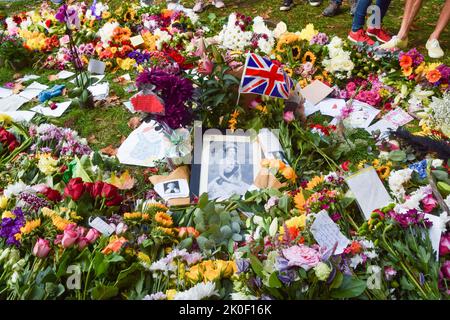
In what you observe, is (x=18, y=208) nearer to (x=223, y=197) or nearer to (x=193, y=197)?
(x=193, y=197)

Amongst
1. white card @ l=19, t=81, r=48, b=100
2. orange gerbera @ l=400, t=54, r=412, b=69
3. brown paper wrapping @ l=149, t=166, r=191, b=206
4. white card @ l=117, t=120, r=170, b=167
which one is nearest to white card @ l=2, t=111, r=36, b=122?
white card @ l=19, t=81, r=48, b=100

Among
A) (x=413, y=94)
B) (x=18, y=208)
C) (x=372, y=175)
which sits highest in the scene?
(x=18, y=208)

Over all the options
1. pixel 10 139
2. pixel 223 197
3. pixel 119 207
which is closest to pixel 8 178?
pixel 10 139

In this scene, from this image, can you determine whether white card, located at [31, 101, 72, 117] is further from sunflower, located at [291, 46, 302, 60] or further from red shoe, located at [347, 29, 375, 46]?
red shoe, located at [347, 29, 375, 46]

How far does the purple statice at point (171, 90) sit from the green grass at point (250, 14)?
0.92 metres

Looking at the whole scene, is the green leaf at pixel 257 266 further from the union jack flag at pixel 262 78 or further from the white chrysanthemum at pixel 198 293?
the union jack flag at pixel 262 78

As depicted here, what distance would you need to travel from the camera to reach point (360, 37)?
4.18 m

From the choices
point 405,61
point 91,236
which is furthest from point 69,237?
point 405,61

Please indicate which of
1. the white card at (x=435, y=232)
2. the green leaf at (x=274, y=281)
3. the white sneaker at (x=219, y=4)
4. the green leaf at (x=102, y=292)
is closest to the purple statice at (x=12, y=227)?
the green leaf at (x=102, y=292)

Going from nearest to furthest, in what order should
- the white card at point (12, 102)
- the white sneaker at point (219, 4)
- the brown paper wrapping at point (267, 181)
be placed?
the brown paper wrapping at point (267, 181) < the white card at point (12, 102) < the white sneaker at point (219, 4)

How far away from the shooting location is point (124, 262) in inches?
78.2

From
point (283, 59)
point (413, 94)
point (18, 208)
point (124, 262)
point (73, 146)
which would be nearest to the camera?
Answer: point (124, 262)

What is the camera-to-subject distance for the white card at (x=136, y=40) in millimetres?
4305
